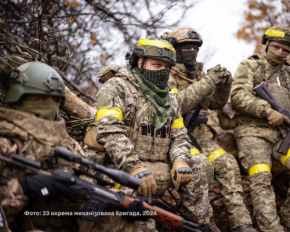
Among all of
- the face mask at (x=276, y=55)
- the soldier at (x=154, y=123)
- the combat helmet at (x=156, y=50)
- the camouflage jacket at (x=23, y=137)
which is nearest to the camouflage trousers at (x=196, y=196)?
the soldier at (x=154, y=123)

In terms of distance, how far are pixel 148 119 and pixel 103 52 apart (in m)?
4.63

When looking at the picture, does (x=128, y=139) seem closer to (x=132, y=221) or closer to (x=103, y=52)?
(x=132, y=221)

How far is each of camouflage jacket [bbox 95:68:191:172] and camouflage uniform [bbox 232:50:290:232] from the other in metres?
1.59

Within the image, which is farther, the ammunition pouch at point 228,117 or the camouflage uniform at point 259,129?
the ammunition pouch at point 228,117

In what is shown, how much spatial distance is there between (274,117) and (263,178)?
88cm

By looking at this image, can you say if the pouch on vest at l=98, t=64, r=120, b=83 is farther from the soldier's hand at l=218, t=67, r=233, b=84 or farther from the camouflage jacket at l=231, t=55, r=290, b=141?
the camouflage jacket at l=231, t=55, r=290, b=141

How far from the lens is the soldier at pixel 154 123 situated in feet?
14.3

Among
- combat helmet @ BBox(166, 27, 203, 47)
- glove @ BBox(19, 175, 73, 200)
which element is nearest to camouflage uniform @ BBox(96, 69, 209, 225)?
glove @ BBox(19, 175, 73, 200)

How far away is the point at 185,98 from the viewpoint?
5.73m

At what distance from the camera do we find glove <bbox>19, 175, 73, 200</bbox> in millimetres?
3039

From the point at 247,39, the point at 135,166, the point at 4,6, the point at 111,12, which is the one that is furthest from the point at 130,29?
the point at 247,39

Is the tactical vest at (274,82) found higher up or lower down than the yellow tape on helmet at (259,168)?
higher up

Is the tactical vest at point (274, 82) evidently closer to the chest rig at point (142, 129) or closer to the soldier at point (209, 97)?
the soldier at point (209, 97)

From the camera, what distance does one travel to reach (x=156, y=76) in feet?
15.2
